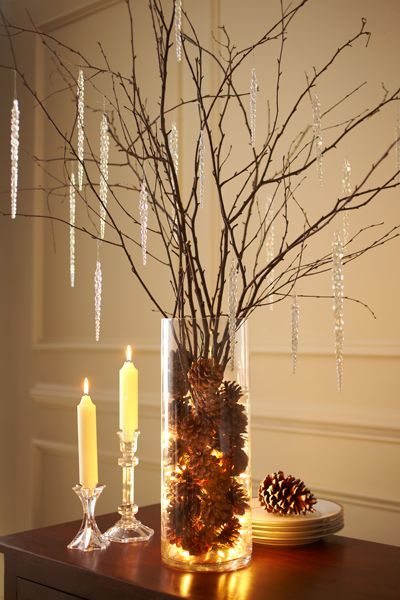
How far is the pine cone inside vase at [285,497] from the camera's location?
1.53 meters

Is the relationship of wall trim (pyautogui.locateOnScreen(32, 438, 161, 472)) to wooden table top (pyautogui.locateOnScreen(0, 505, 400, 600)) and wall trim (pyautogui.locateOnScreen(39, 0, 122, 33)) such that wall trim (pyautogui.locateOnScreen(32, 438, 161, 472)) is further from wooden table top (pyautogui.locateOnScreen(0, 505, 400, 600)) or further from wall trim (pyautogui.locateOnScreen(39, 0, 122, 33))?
wall trim (pyautogui.locateOnScreen(39, 0, 122, 33))


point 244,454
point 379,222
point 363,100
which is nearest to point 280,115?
point 363,100

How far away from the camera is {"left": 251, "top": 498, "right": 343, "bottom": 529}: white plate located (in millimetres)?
1483

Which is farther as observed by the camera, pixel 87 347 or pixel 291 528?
pixel 87 347

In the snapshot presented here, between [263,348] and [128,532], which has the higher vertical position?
[263,348]

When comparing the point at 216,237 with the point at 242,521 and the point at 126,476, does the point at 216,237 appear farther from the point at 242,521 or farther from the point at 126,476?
the point at 242,521

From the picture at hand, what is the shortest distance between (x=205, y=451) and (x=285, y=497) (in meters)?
0.30

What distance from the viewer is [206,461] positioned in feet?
4.27

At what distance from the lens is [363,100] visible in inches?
78.0

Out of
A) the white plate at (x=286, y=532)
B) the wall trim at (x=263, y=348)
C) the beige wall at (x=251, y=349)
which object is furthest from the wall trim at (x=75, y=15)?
the white plate at (x=286, y=532)

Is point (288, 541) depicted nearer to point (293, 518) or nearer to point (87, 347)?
point (293, 518)

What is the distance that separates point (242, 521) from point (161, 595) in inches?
7.0

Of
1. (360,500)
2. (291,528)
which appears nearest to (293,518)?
(291,528)

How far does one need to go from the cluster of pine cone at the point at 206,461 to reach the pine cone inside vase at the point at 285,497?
223 millimetres
